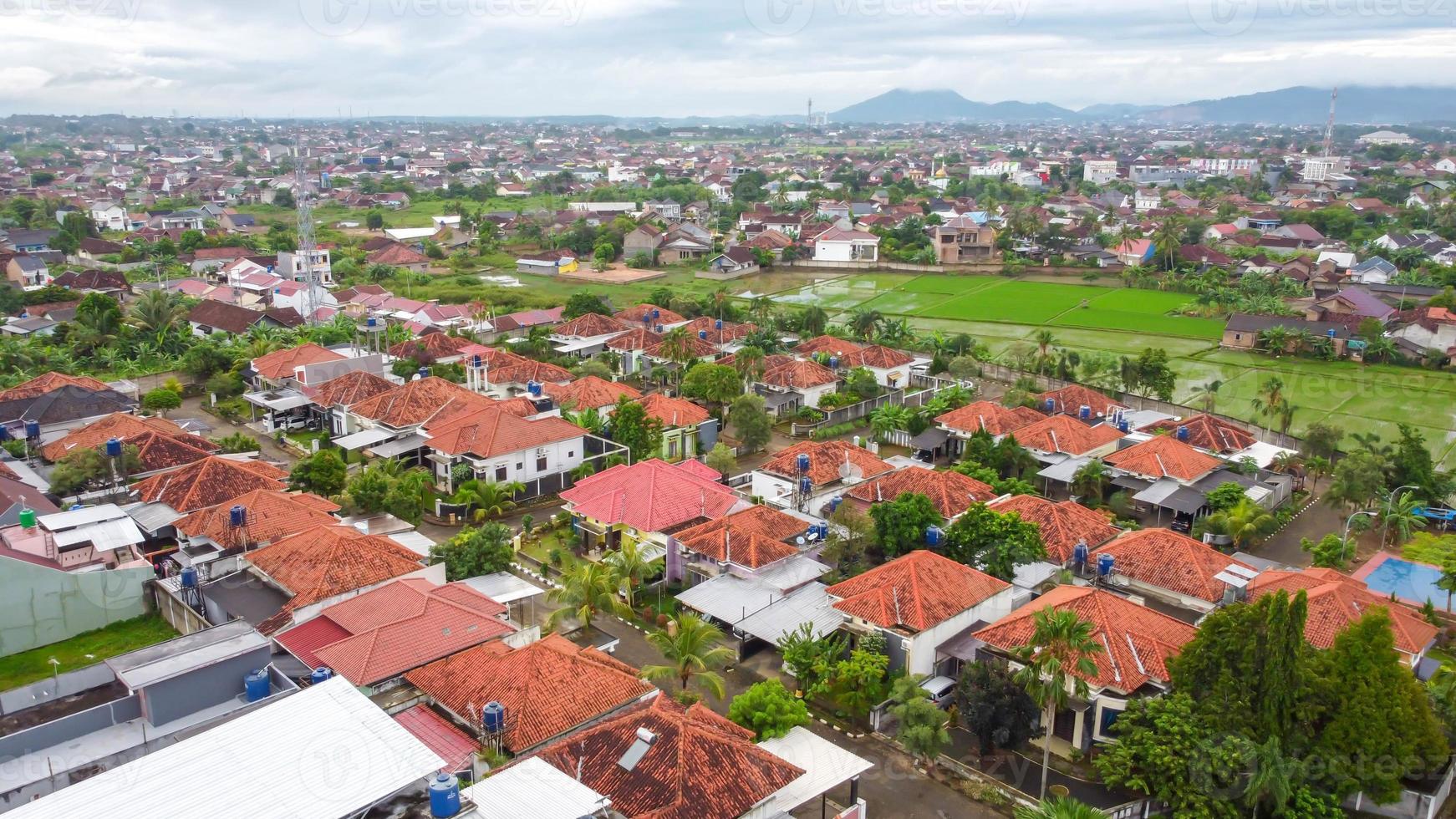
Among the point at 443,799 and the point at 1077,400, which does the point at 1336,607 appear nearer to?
the point at 1077,400

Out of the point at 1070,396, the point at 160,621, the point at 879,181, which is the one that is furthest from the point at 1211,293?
the point at 879,181

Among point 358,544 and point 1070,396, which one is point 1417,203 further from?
point 358,544

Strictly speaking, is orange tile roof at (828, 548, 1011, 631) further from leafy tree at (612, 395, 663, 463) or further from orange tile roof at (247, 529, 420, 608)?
leafy tree at (612, 395, 663, 463)


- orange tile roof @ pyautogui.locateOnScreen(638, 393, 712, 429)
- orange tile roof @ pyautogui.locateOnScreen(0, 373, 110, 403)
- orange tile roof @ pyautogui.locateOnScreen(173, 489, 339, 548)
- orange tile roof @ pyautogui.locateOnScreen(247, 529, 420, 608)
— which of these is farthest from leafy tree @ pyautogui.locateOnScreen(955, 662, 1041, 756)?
orange tile roof @ pyautogui.locateOnScreen(0, 373, 110, 403)

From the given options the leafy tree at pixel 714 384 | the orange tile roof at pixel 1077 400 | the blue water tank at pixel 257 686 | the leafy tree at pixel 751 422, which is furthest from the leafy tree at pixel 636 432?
the blue water tank at pixel 257 686

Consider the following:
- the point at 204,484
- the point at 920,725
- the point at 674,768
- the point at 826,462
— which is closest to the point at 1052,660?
the point at 920,725

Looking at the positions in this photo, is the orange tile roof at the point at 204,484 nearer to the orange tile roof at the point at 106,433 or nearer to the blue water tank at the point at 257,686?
the orange tile roof at the point at 106,433
